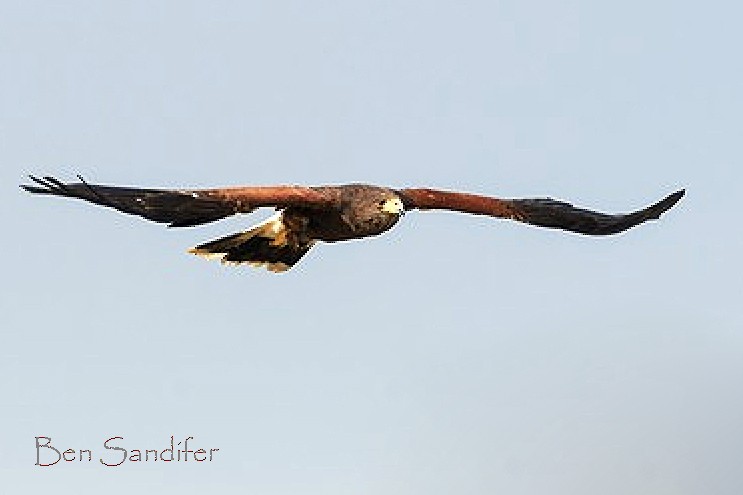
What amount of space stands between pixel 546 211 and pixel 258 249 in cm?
418

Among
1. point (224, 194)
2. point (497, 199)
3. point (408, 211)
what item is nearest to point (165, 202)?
point (224, 194)

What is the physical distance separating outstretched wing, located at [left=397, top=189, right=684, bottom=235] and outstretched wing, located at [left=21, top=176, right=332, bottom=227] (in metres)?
2.44

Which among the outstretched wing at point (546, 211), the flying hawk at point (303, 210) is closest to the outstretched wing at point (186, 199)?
the flying hawk at point (303, 210)

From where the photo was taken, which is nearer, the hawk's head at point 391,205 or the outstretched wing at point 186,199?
the outstretched wing at point 186,199

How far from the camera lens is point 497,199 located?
21875 mm

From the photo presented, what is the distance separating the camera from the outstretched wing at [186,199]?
1694 cm

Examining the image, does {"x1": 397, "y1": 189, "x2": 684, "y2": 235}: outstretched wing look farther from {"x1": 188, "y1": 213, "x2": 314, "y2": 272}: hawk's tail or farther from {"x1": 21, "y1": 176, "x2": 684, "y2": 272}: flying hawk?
{"x1": 188, "y1": 213, "x2": 314, "y2": 272}: hawk's tail

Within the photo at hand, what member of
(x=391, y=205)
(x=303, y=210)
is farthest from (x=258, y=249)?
(x=391, y=205)

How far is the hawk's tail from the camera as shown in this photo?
20375 mm

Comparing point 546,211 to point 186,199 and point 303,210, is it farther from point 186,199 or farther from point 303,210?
point 186,199

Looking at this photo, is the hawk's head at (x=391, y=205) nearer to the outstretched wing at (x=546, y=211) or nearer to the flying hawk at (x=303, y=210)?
the flying hawk at (x=303, y=210)

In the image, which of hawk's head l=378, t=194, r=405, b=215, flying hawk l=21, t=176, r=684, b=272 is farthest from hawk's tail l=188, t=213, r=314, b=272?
hawk's head l=378, t=194, r=405, b=215

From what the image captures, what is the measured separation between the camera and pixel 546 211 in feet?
73.7

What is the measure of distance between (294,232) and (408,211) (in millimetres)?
1454
